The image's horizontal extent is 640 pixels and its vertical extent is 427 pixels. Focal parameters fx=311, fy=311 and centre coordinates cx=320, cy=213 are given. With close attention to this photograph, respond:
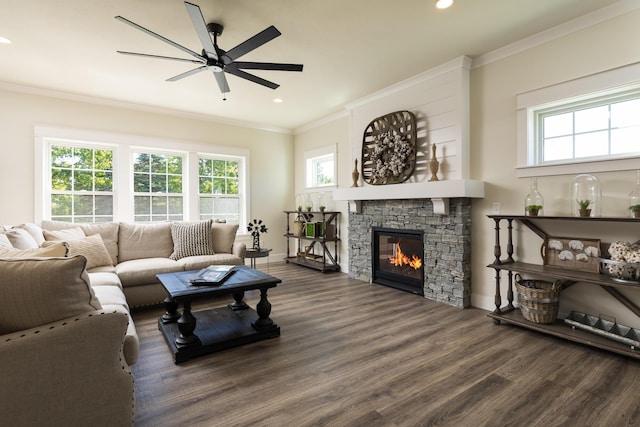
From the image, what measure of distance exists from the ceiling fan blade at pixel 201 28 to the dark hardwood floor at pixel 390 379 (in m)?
2.43

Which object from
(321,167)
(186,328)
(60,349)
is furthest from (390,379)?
(321,167)

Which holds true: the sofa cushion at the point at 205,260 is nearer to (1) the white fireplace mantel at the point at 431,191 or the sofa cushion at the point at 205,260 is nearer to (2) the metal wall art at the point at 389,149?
(1) the white fireplace mantel at the point at 431,191

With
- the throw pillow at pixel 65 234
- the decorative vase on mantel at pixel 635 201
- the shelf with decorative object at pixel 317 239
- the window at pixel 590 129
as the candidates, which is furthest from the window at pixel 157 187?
the decorative vase on mantel at pixel 635 201

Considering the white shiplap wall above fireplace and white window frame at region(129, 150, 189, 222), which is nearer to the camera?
the white shiplap wall above fireplace

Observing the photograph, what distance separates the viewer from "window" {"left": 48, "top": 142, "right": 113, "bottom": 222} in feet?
14.9

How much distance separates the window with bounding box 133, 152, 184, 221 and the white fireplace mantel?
3.15 meters

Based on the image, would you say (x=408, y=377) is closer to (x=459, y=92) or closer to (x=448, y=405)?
(x=448, y=405)

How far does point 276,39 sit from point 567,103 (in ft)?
9.34

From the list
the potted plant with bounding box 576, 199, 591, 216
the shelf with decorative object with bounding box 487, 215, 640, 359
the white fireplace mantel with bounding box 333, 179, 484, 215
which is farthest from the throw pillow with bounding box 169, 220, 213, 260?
the potted plant with bounding box 576, 199, 591, 216

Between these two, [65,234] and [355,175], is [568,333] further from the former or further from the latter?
[65,234]

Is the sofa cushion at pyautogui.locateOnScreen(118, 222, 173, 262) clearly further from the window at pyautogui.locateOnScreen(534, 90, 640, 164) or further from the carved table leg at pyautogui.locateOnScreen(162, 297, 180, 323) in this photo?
the window at pyautogui.locateOnScreen(534, 90, 640, 164)

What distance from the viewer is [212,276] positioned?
8.98ft

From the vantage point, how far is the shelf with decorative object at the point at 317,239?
17.8ft

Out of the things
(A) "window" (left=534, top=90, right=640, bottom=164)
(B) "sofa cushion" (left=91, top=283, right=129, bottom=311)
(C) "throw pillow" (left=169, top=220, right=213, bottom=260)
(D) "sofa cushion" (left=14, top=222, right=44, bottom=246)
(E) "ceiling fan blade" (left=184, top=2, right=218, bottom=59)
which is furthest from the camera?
(C) "throw pillow" (left=169, top=220, right=213, bottom=260)
